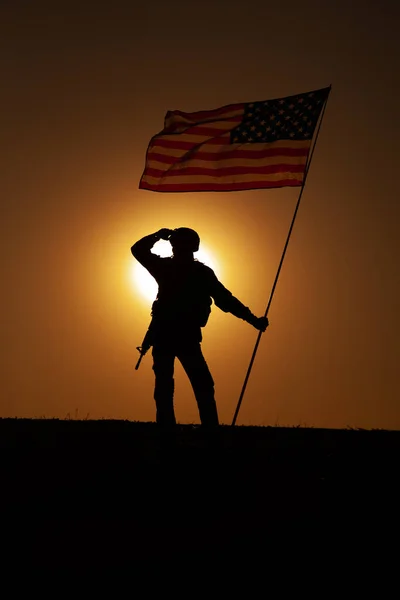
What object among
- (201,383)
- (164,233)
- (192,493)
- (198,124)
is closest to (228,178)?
(198,124)

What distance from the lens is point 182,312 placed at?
29.2 feet

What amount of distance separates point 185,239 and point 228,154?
3320 mm

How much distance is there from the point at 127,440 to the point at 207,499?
380 centimetres

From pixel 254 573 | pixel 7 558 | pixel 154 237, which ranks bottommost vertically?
pixel 7 558

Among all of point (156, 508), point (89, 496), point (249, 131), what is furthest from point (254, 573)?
point (249, 131)

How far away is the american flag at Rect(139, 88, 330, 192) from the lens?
1191 cm

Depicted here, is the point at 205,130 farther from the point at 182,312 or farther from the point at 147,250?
the point at 182,312

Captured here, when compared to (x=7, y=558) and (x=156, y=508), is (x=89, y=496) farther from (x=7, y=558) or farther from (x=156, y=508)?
(x=7, y=558)

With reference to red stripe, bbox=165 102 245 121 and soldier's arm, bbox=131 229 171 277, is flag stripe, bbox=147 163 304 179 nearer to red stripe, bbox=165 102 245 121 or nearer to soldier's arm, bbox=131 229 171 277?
red stripe, bbox=165 102 245 121

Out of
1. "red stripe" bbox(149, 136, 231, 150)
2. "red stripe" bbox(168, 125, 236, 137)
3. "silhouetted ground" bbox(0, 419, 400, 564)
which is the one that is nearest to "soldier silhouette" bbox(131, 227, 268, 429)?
"silhouetted ground" bbox(0, 419, 400, 564)

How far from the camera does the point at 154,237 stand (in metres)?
9.36

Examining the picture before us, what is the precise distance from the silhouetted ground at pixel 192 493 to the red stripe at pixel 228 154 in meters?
3.80

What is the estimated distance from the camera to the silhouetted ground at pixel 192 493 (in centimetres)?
573

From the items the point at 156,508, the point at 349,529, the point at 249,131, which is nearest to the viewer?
the point at 349,529
